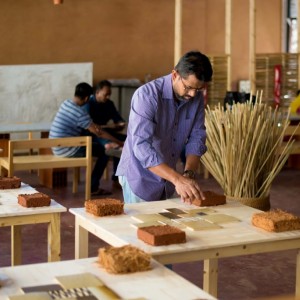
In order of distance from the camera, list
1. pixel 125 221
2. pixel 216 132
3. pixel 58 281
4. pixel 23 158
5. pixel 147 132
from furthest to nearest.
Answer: pixel 23 158
pixel 216 132
pixel 147 132
pixel 125 221
pixel 58 281

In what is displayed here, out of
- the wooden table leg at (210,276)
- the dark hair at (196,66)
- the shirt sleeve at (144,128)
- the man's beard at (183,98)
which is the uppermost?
the dark hair at (196,66)

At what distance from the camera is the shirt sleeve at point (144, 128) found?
4420 millimetres

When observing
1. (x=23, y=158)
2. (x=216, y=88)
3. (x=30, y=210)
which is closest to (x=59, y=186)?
(x=23, y=158)

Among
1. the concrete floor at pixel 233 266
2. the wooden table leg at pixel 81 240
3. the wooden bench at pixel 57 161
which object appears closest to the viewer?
the wooden table leg at pixel 81 240

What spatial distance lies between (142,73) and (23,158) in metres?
4.52

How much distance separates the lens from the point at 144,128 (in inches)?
175

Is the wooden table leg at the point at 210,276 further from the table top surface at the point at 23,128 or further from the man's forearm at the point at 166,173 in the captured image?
the table top surface at the point at 23,128

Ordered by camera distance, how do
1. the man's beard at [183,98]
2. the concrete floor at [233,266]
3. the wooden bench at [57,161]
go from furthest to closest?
1. the wooden bench at [57,161]
2. the concrete floor at [233,266]
3. the man's beard at [183,98]

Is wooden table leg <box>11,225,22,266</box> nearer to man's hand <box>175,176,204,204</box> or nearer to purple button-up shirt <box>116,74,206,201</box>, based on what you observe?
purple button-up shirt <box>116,74,206,201</box>

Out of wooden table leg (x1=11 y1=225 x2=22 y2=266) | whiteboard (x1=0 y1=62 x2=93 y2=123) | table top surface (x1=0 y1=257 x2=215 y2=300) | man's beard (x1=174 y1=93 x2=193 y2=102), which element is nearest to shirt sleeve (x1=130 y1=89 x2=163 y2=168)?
man's beard (x1=174 y1=93 x2=193 y2=102)

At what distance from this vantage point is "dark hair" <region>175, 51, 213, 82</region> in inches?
168

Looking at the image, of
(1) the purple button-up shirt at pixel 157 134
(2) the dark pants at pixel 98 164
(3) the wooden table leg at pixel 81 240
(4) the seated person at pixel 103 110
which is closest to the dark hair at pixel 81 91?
(2) the dark pants at pixel 98 164

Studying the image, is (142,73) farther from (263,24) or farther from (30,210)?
(30,210)

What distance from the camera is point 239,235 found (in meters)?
3.89
